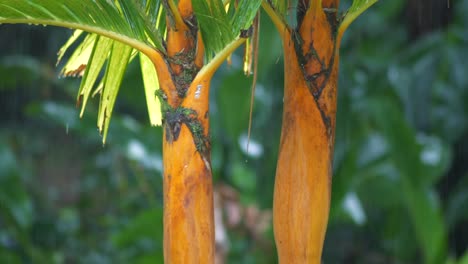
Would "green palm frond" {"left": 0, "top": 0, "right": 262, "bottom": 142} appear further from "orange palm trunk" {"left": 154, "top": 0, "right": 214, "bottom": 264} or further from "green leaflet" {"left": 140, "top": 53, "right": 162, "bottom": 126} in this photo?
"green leaflet" {"left": 140, "top": 53, "right": 162, "bottom": 126}

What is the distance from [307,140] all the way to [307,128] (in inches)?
0.6

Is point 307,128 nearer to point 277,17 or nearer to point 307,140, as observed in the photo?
point 307,140

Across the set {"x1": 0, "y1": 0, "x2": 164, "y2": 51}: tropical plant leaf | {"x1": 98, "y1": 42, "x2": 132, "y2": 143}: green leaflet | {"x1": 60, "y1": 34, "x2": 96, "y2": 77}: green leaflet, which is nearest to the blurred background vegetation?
{"x1": 60, "y1": 34, "x2": 96, "y2": 77}: green leaflet

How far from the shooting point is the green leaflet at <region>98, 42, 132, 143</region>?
3.24 feet

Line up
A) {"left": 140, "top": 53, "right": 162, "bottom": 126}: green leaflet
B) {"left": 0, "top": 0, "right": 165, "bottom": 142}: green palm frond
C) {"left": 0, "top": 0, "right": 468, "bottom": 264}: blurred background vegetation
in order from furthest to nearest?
{"left": 0, "top": 0, "right": 468, "bottom": 264}: blurred background vegetation
{"left": 140, "top": 53, "right": 162, "bottom": 126}: green leaflet
{"left": 0, "top": 0, "right": 165, "bottom": 142}: green palm frond

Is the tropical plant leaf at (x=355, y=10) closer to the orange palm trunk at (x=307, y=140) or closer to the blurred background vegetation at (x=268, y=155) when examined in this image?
the orange palm trunk at (x=307, y=140)

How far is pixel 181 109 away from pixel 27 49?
152 inches

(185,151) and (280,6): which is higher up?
(280,6)

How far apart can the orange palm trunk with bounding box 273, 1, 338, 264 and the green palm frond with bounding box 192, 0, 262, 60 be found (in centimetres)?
9

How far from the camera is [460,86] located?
355cm

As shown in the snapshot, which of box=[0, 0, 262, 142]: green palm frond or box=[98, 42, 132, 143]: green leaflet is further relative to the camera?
Result: box=[98, 42, 132, 143]: green leaflet

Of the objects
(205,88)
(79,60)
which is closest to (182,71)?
(205,88)

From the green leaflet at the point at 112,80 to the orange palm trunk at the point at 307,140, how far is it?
0.23 meters

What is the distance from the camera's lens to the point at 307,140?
3.10ft
